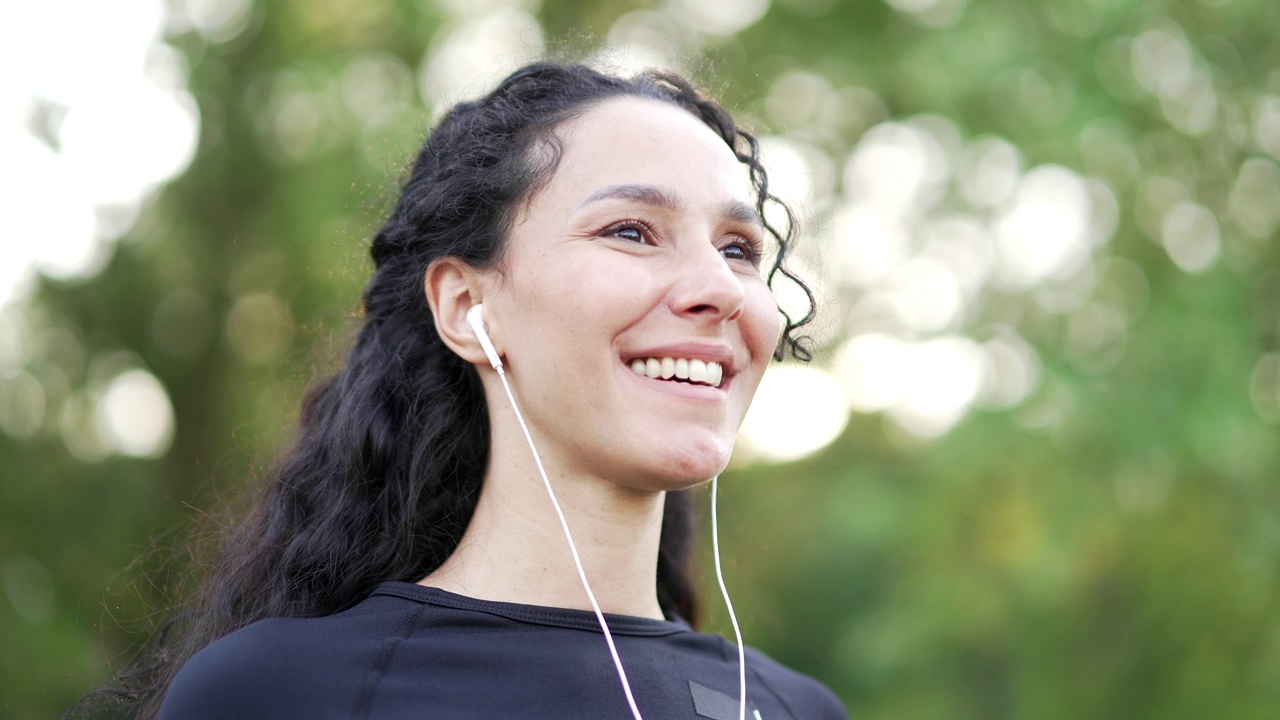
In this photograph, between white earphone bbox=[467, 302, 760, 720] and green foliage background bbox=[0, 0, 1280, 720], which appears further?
green foliage background bbox=[0, 0, 1280, 720]

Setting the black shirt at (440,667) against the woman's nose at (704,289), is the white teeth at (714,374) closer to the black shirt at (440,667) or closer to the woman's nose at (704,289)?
the woman's nose at (704,289)

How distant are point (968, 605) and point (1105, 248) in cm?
159

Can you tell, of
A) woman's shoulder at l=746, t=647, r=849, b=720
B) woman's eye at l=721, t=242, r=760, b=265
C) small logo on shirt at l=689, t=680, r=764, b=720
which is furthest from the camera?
woman's shoulder at l=746, t=647, r=849, b=720

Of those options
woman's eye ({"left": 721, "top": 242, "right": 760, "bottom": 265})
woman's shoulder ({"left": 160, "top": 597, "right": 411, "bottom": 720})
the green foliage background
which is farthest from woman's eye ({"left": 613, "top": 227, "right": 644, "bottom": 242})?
the green foliage background

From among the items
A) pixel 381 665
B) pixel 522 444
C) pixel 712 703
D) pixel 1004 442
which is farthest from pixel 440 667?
pixel 1004 442

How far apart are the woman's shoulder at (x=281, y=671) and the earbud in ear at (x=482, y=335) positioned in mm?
576

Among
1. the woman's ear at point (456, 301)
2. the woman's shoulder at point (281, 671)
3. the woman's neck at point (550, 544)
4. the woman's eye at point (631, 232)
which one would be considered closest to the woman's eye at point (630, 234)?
the woman's eye at point (631, 232)

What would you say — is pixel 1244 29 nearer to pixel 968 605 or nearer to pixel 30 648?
pixel 968 605

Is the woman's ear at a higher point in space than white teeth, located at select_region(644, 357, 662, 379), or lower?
higher

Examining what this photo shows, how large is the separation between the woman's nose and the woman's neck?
41 centimetres

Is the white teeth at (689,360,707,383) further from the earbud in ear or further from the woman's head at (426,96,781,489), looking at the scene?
the earbud in ear

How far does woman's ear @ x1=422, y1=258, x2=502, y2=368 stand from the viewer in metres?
2.70

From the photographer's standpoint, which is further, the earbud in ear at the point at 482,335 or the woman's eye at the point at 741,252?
the woman's eye at the point at 741,252

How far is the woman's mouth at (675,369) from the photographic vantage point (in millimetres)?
2496
